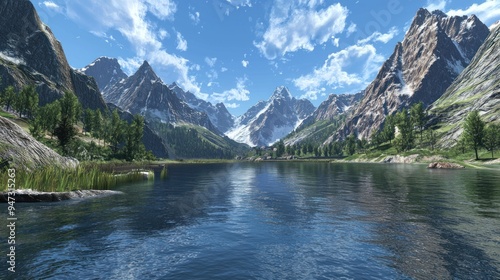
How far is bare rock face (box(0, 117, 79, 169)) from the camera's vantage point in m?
37.9

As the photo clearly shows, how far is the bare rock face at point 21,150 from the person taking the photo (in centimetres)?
3791

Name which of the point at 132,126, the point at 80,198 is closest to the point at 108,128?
the point at 132,126

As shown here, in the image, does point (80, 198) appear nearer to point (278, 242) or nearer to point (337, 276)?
point (278, 242)

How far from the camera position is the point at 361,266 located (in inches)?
576

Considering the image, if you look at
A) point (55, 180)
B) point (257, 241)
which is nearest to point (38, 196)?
point (55, 180)

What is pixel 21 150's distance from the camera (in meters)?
40.2

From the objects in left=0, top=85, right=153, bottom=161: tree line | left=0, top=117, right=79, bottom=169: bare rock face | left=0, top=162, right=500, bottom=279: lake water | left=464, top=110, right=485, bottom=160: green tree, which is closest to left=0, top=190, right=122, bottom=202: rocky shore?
left=0, top=162, right=500, bottom=279: lake water

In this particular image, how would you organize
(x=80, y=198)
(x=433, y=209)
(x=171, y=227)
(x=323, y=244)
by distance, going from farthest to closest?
(x=80, y=198)
(x=433, y=209)
(x=171, y=227)
(x=323, y=244)

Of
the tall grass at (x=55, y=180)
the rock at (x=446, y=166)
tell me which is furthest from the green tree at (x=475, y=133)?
the tall grass at (x=55, y=180)

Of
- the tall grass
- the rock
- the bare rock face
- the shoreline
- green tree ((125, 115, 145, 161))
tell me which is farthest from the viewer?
green tree ((125, 115, 145, 161))

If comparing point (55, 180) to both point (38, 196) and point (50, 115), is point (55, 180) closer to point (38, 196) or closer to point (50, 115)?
point (38, 196)

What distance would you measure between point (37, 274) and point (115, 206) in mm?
19045

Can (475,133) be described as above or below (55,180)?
above

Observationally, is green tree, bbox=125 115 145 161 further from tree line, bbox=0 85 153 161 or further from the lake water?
the lake water
